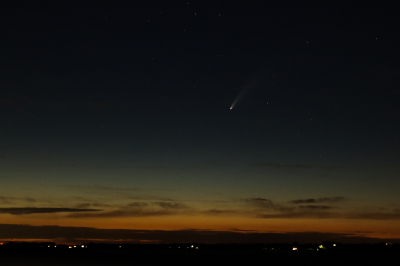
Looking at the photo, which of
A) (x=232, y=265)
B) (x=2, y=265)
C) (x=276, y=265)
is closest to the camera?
(x=2, y=265)

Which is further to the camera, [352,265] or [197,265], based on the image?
[352,265]

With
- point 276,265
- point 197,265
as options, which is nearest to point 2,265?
point 197,265

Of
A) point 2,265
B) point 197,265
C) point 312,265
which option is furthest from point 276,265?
point 2,265

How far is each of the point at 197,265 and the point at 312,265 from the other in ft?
82.5

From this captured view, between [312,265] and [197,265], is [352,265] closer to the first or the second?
[312,265]

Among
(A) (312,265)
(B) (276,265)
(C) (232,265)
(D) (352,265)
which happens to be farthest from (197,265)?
(D) (352,265)

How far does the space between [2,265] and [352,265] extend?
222 ft

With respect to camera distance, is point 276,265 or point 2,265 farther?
point 276,265

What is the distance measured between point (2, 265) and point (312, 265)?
195 ft

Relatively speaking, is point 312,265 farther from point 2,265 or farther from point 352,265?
point 2,265

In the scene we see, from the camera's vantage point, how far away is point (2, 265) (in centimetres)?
7531

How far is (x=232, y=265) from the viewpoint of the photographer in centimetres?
8731

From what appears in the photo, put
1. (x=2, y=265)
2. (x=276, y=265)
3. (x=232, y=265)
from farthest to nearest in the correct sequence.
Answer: (x=276, y=265) → (x=232, y=265) → (x=2, y=265)

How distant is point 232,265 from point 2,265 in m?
40.0
